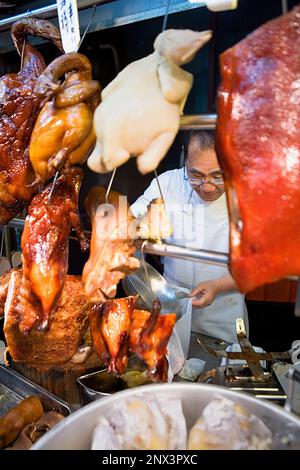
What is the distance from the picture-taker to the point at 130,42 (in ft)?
18.2

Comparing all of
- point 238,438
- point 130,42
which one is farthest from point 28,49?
point 130,42

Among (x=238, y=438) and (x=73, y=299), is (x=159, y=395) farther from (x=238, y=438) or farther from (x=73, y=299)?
(x=73, y=299)

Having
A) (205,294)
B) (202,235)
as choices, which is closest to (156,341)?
(205,294)

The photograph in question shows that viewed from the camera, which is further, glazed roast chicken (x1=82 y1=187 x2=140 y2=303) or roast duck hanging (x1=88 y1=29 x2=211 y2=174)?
glazed roast chicken (x1=82 y1=187 x2=140 y2=303)

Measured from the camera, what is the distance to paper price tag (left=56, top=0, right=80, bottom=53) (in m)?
1.84

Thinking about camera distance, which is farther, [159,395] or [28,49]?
[28,49]

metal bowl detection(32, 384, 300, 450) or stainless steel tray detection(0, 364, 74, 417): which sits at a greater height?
metal bowl detection(32, 384, 300, 450)

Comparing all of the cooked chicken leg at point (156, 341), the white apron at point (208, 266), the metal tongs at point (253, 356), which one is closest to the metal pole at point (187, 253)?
the cooked chicken leg at point (156, 341)

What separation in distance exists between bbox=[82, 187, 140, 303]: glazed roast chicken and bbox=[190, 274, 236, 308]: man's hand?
4.11 feet

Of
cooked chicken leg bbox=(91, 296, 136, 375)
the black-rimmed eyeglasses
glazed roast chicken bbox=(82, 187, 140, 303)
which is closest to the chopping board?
cooked chicken leg bbox=(91, 296, 136, 375)

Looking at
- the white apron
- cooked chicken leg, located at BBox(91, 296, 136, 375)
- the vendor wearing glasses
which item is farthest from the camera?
the white apron

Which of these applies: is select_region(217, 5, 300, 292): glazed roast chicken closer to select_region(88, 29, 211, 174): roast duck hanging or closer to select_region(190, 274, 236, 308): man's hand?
select_region(88, 29, 211, 174): roast duck hanging

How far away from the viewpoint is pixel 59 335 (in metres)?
1.98

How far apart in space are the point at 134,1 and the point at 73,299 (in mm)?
1867
